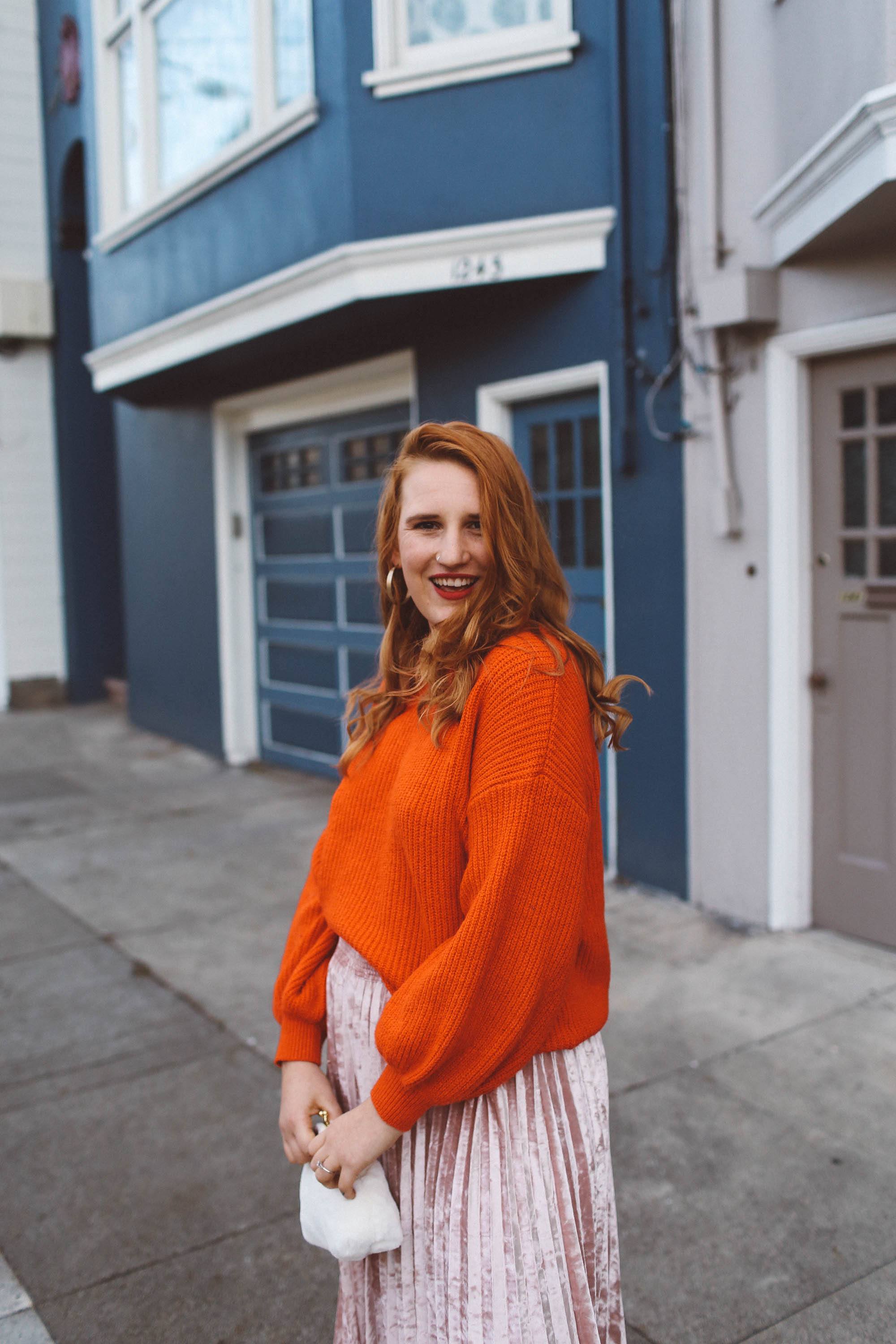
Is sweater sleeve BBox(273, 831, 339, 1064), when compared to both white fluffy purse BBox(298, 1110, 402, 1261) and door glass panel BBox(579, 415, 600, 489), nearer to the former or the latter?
white fluffy purse BBox(298, 1110, 402, 1261)

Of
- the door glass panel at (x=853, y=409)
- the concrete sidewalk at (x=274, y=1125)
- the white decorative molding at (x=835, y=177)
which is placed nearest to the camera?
the concrete sidewalk at (x=274, y=1125)

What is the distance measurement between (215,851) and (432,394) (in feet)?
9.59

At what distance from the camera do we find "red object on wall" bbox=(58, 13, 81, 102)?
35.6 feet

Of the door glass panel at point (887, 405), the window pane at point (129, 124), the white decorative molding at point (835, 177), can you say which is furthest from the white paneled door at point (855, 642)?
the window pane at point (129, 124)

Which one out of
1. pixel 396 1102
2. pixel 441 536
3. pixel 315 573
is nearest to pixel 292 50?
pixel 315 573

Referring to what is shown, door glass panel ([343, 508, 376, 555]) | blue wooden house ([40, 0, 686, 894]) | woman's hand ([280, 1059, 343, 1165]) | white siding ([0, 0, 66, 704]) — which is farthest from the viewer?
white siding ([0, 0, 66, 704])

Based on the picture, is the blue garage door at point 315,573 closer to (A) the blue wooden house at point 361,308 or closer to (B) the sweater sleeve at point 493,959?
(A) the blue wooden house at point 361,308

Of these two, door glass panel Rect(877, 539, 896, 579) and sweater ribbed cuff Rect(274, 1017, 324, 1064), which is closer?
sweater ribbed cuff Rect(274, 1017, 324, 1064)

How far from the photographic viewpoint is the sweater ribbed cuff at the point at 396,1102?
152 cm

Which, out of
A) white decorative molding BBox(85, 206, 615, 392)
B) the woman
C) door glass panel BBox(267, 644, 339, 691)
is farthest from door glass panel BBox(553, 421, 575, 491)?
the woman

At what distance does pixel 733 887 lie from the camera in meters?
5.17

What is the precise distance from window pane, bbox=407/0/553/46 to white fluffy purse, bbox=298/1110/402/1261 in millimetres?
5475

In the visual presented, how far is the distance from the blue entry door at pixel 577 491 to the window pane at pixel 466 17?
179cm

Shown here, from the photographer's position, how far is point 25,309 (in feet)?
39.0
